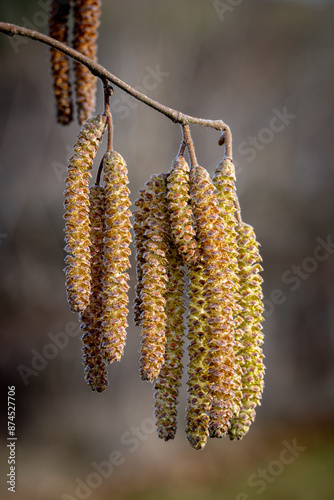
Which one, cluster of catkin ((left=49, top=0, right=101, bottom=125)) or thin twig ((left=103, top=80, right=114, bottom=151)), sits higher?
cluster of catkin ((left=49, top=0, right=101, bottom=125))

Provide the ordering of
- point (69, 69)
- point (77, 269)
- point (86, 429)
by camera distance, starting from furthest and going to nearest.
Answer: point (86, 429) < point (69, 69) < point (77, 269)

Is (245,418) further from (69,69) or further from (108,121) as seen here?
(69,69)

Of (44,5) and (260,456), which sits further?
(260,456)

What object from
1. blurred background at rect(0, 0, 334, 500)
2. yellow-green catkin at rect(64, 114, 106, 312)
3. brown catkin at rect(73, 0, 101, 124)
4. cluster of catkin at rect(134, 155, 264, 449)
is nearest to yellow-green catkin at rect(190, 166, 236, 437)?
cluster of catkin at rect(134, 155, 264, 449)

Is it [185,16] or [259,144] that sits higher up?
[185,16]

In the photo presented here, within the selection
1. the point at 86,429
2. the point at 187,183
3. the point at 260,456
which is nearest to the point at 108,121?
the point at 187,183

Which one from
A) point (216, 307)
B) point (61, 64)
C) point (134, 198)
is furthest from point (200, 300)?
point (134, 198)

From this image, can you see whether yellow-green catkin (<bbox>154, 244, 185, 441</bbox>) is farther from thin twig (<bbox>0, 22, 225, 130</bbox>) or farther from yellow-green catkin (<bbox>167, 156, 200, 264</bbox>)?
thin twig (<bbox>0, 22, 225, 130</bbox>)
